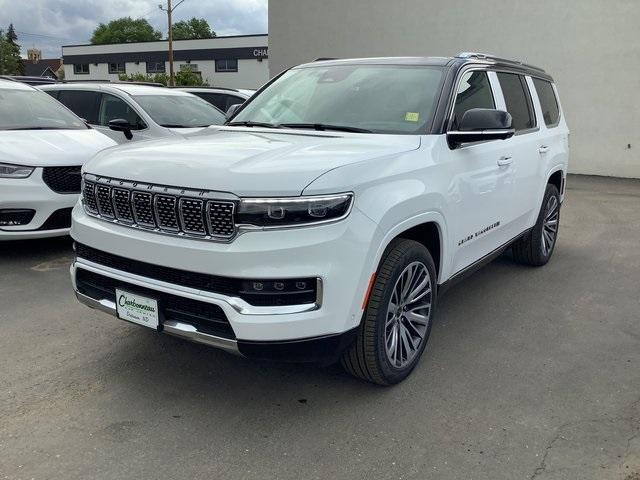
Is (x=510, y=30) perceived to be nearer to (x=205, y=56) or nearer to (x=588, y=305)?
(x=588, y=305)

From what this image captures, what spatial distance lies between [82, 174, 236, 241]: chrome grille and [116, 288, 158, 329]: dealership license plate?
367mm

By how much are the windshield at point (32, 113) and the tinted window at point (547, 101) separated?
5.13 meters

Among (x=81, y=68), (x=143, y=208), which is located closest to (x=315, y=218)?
(x=143, y=208)

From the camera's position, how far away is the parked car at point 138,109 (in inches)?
323

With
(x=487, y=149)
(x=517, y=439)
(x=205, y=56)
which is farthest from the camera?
(x=205, y=56)

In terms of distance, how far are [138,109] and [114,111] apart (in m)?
0.58

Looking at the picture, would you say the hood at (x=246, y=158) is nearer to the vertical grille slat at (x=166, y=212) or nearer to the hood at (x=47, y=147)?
the vertical grille slat at (x=166, y=212)

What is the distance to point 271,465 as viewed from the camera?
283cm

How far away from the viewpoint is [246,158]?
3.07 meters

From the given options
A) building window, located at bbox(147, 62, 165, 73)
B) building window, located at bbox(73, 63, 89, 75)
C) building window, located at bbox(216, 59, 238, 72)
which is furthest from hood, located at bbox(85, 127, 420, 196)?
building window, located at bbox(73, 63, 89, 75)

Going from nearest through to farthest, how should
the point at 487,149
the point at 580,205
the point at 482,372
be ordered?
1. the point at 482,372
2. the point at 487,149
3. the point at 580,205

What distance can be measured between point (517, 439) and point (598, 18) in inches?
522

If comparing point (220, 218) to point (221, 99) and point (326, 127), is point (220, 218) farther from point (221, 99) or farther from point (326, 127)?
point (221, 99)


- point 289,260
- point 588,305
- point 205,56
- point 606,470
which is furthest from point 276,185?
point 205,56
